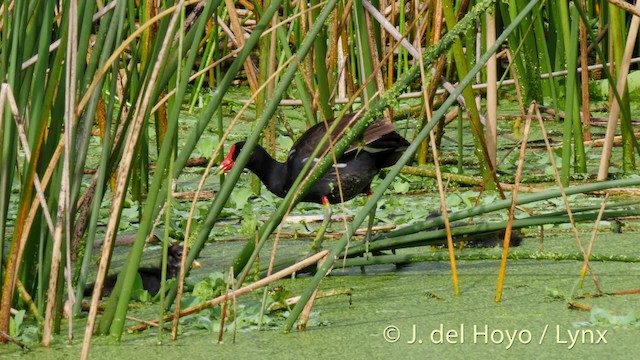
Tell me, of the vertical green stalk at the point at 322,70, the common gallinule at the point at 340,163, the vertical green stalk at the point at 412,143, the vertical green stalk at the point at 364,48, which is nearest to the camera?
the vertical green stalk at the point at 412,143

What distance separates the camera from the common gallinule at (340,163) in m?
3.63

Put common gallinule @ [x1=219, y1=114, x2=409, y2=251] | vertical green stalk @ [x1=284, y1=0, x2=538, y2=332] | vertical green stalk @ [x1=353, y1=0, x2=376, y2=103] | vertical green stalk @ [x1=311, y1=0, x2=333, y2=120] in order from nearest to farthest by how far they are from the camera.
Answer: vertical green stalk @ [x1=284, y1=0, x2=538, y2=332]
vertical green stalk @ [x1=353, y1=0, x2=376, y2=103]
vertical green stalk @ [x1=311, y1=0, x2=333, y2=120]
common gallinule @ [x1=219, y1=114, x2=409, y2=251]

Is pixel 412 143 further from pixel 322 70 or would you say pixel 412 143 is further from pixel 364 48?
pixel 322 70

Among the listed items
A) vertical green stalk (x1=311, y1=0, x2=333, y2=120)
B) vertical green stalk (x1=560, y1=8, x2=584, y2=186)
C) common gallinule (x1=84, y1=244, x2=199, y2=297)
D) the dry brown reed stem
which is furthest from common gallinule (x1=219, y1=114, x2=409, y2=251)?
the dry brown reed stem

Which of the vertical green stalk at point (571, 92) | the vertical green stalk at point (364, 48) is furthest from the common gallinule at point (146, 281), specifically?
the vertical green stalk at point (571, 92)

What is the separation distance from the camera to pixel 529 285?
2486 millimetres

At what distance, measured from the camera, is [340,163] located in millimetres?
3809

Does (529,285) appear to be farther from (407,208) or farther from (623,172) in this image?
(623,172)

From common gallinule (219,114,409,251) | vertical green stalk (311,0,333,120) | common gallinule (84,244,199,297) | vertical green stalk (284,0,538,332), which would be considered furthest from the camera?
common gallinule (219,114,409,251)

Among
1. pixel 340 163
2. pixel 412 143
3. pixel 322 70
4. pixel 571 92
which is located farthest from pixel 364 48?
pixel 412 143

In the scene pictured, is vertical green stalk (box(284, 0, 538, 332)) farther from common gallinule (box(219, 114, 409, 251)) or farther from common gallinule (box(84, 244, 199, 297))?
common gallinule (box(219, 114, 409, 251))

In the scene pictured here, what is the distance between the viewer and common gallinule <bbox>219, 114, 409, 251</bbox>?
11.9 feet

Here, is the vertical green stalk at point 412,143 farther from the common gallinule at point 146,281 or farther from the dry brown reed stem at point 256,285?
the common gallinule at point 146,281

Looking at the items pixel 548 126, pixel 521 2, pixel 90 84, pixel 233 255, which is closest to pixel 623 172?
pixel 521 2
